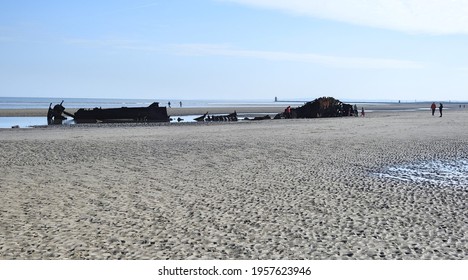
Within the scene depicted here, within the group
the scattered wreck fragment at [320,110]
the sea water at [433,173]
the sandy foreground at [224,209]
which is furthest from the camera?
the scattered wreck fragment at [320,110]

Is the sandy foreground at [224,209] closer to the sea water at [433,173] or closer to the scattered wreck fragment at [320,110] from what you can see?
the sea water at [433,173]

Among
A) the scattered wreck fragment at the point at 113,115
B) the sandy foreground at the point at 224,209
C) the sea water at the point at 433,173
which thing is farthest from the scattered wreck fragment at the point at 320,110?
the sea water at the point at 433,173

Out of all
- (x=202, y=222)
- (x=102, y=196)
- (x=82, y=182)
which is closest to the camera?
(x=202, y=222)

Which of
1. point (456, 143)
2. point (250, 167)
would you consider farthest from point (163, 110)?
point (250, 167)

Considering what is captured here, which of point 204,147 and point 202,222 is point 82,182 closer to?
point 202,222

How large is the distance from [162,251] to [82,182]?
5.71 m

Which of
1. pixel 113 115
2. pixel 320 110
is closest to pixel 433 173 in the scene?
pixel 113 115

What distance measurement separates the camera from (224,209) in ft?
27.8

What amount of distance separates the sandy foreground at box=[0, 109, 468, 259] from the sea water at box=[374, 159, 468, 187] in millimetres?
437

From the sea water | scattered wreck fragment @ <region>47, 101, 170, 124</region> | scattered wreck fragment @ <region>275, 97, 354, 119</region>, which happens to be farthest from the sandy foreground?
scattered wreck fragment @ <region>275, 97, 354, 119</region>

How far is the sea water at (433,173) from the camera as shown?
11.1 meters

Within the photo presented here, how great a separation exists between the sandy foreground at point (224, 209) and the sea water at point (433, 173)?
1.43 feet

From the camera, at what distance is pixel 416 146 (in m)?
19.0

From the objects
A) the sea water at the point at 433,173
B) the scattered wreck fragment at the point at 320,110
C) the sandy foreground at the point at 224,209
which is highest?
the scattered wreck fragment at the point at 320,110
